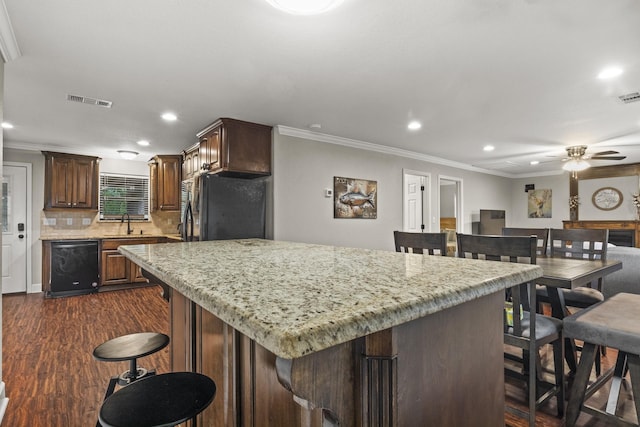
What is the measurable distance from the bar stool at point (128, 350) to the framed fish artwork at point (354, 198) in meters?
3.17

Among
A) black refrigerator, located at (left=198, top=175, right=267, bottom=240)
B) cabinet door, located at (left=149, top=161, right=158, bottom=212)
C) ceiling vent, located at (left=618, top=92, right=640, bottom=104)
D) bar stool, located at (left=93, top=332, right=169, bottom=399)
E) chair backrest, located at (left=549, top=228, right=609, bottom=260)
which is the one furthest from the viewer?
cabinet door, located at (left=149, top=161, right=158, bottom=212)

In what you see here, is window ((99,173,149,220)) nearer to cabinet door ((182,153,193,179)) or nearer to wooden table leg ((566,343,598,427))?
cabinet door ((182,153,193,179))

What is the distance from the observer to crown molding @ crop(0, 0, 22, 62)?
1.83 m

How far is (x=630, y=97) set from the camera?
306 centimetres

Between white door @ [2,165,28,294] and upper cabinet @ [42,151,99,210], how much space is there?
341 millimetres

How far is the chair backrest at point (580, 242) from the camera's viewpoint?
2831 mm

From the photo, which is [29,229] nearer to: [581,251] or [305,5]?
[305,5]

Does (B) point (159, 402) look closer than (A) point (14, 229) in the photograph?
Yes

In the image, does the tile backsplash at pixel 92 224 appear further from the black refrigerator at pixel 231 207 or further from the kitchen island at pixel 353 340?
the kitchen island at pixel 353 340

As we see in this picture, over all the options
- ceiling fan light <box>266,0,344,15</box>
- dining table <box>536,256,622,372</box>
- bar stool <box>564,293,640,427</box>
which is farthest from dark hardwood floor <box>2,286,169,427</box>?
dining table <box>536,256,622,372</box>

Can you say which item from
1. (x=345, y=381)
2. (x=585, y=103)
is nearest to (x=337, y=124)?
(x=585, y=103)

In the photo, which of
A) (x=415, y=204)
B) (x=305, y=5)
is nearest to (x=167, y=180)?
(x=415, y=204)

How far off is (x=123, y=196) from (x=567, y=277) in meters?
6.50

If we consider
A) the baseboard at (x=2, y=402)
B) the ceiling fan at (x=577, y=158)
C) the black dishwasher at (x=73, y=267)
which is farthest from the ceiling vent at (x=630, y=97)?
the black dishwasher at (x=73, y=267)
